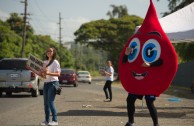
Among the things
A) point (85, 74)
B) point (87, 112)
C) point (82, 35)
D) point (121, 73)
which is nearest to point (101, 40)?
point (82, 35)

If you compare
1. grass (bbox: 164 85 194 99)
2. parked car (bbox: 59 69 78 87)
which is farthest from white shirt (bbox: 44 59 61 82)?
parked car (bbox: 59 69 78 87)

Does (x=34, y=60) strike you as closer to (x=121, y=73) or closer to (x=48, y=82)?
(x=48, y=82)

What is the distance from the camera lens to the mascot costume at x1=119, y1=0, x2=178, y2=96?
8.98 metres

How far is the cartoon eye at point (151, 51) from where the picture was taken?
9.09 metres

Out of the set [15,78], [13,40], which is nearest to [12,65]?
[15,78]

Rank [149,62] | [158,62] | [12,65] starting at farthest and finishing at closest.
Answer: [12,65] < [149,62] < [158,62]

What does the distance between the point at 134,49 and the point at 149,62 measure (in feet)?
1.55

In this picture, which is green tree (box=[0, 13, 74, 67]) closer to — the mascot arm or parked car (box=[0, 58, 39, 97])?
parked car (box=[0, 58, 39, 97])

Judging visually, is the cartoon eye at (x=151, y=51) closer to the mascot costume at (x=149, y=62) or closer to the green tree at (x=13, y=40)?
the mascot costume at (x=149, y=62)

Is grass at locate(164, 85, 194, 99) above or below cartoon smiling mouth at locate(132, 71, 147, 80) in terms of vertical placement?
below

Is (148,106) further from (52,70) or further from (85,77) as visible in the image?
(85,77)

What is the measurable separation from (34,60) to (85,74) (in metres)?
36.3

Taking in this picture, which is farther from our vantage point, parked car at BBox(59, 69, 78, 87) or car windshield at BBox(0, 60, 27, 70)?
parked car at BBox(59, 69, 78, 87)

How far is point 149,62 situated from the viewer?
359 inches
